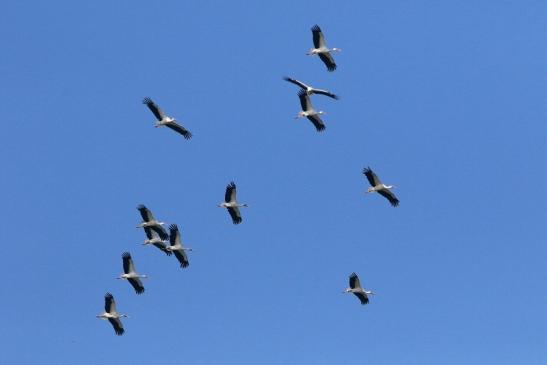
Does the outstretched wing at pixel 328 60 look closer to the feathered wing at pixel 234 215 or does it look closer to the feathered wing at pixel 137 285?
the feathered wing at pixel 234 215

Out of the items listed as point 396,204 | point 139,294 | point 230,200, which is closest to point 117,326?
point 139,294

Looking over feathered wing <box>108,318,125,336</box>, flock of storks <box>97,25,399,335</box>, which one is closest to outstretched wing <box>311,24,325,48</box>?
flock of storks <box>97,25,399,335</box>

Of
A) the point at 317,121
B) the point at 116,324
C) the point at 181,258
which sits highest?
the point at 317,121

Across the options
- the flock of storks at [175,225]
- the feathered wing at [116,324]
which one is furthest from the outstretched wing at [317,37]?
the feathered wing at [116,324]

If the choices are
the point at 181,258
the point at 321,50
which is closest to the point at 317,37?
the point at 321,50

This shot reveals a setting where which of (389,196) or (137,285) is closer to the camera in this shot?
(389,196)

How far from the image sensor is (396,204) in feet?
379

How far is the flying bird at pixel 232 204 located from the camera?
387 feet

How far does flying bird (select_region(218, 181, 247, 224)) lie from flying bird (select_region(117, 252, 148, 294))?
6.34m

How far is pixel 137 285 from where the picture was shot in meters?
121

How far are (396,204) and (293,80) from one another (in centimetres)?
823

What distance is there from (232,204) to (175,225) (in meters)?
4.04

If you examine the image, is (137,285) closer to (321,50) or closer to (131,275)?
(131,275)

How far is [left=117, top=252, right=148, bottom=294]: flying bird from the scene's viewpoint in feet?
396
